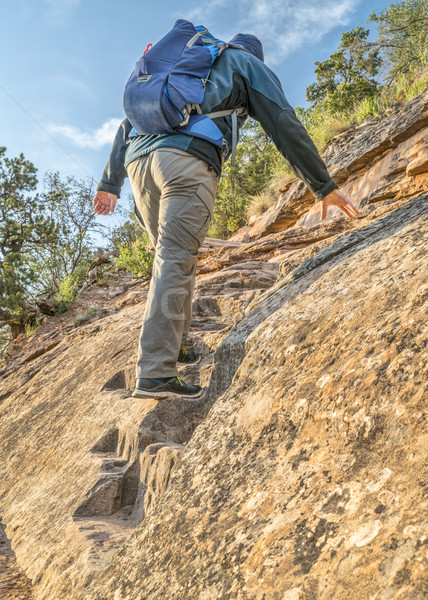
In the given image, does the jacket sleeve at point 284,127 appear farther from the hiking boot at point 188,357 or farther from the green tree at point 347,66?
the green tree at point 347,66

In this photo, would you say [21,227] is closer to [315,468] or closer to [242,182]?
[242,182]

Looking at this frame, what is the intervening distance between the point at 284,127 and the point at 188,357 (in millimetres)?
1394

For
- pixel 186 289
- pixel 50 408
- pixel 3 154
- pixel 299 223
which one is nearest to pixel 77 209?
pixel 3 154

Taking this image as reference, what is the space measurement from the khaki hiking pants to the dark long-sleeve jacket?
0.07m

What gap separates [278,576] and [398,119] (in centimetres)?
689

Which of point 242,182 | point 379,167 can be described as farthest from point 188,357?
point 242,182

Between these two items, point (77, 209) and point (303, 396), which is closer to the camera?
point (303, 396)

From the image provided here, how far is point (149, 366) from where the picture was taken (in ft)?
6.83

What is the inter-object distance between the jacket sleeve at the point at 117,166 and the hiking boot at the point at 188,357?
1012 millimetres

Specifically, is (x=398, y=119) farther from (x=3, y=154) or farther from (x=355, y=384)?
(x=3, y=154)

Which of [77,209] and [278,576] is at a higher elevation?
[77,209]

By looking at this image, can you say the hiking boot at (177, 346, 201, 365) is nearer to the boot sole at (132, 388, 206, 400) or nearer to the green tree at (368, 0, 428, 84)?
the boot sole at (132, 388, 206, 400)

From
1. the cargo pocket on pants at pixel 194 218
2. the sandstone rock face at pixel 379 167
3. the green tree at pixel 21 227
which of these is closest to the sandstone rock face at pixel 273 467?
the cargo pocket on pants at pixel 194 218

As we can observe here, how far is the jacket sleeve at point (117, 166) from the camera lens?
261cm
